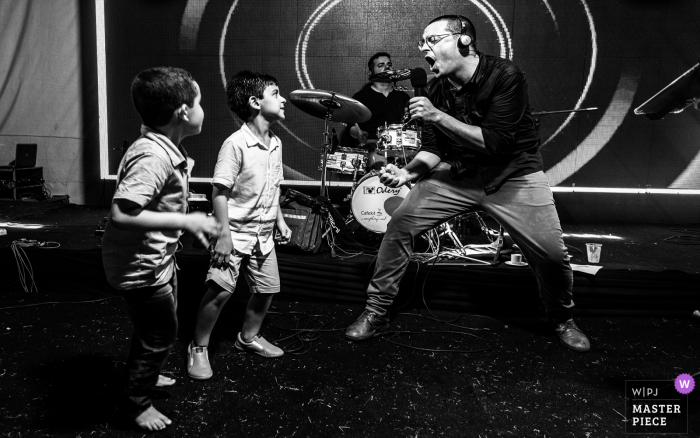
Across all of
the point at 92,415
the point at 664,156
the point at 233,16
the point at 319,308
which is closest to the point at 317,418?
the point at 92,415

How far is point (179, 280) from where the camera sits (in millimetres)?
4082

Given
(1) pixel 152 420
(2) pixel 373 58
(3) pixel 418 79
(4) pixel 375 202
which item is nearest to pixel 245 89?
(1) pixel 152 420

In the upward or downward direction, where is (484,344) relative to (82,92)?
downward

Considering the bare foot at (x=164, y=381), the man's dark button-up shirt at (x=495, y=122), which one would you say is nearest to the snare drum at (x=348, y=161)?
the man's dark button-up shirt at (x=495, y=122)

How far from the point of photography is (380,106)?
245 inches

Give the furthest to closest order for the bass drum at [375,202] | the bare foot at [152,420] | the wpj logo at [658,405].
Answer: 1. the bass drum at [375,202]
2. the wpj logo at [658,405]
3. the bare foot at [152,420]

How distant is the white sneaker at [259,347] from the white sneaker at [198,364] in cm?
25

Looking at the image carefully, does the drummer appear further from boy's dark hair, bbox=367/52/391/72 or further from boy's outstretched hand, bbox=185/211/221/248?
boy's outstretched hand, bbox=185/211/221/248

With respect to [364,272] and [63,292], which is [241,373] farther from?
[63,292]

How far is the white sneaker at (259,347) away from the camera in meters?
2.95

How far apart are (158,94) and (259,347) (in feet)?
4.97

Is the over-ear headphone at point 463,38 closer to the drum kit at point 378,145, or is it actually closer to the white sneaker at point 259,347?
the drum kit at point 378,145

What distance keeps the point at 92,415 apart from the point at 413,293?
2274 millimetres

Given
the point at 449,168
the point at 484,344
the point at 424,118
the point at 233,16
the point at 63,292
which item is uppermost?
the point at 233,16
